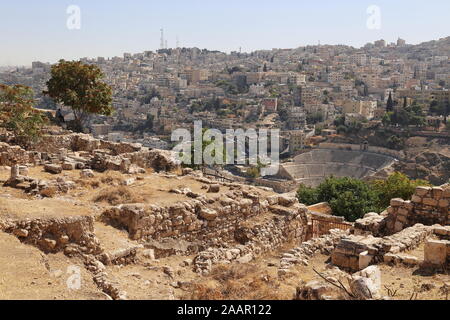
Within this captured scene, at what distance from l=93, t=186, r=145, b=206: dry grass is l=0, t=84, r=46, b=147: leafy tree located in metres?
6.68

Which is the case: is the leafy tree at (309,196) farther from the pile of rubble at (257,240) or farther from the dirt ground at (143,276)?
the dirt ground at (143,276)

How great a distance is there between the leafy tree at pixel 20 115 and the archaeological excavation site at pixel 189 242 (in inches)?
75.3

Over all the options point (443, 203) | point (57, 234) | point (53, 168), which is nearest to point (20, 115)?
point (53, 168)

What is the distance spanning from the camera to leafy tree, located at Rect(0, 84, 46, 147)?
16.1 m

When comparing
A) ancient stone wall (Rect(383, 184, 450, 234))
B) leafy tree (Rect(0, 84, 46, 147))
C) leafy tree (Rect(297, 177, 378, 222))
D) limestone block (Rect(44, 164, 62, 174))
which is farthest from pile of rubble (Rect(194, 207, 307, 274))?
leafy tree (Rect(0, 84, 46, 147))

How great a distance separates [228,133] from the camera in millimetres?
103562

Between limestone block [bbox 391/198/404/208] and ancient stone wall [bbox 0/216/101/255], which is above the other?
ancient stone wall [bbox 0/216/101/255]

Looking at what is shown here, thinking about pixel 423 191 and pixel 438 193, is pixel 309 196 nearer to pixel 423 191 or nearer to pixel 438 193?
pixel 423 191

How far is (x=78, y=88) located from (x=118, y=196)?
38.3 ft

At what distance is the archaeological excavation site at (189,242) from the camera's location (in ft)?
21.6

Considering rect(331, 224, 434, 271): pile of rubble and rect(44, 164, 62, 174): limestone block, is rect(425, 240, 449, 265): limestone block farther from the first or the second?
rect(44, 164, 62, 174): limestone block

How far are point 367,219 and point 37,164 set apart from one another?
31.7ft

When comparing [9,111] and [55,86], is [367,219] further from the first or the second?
[55,86]
